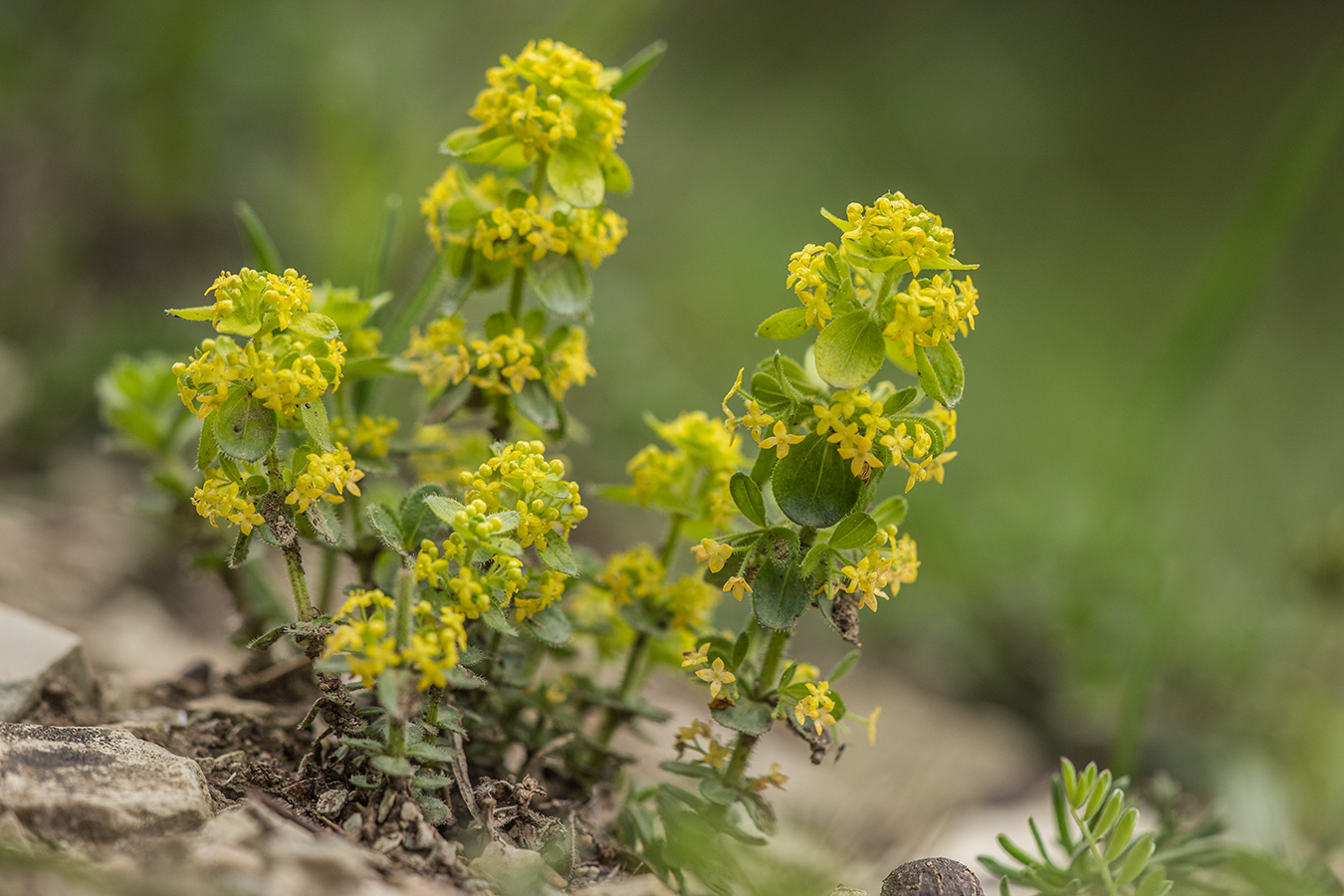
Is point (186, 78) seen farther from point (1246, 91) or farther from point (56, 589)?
point (1246, 91)

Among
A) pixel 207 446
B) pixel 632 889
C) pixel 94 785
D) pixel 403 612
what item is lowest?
pixel 94 785

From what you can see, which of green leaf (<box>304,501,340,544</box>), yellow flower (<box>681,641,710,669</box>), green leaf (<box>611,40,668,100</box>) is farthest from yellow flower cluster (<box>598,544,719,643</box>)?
green leaf (<box>611,40,668,100</box>)

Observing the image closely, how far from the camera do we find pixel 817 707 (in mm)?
1146

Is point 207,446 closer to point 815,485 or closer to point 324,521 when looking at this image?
point 324,521

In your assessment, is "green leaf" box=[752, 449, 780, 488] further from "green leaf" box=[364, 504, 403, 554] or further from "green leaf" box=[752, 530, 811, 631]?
"green leaf" box=[364, 504, 403, 554]

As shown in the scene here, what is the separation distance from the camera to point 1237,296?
7.35ft

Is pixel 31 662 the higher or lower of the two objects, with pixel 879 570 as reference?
lower

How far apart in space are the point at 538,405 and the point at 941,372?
47cm

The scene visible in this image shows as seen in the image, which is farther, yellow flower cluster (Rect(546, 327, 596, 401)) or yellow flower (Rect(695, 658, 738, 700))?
yellow flower cluster (Rect(546, 327, 596, 401))

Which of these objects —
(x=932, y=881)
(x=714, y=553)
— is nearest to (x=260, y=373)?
(x=714, y=553)

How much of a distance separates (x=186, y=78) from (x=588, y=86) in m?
2.21

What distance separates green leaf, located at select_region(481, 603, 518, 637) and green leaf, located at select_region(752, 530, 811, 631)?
0.25 meters

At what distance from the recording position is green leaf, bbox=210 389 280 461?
1.05 metres

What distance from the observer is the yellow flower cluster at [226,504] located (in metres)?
1.07
